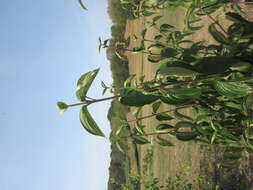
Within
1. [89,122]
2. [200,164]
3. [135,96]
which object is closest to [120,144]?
[89,122]

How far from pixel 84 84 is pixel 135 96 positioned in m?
0.24

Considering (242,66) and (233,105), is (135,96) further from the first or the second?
(233,105)

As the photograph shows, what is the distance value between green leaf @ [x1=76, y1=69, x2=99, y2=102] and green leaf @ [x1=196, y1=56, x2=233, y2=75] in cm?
39

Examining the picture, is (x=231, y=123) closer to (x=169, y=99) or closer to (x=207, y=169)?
(x=169, y=99)

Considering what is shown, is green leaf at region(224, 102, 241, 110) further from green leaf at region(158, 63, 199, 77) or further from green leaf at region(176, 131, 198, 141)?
green leaf at region(158, 63, 199, 77)

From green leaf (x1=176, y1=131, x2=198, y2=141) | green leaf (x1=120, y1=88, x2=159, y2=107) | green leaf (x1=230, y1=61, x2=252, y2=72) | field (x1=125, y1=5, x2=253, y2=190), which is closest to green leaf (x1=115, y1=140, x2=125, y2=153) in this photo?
green leaf (x1=176, y1=131, x2=198, y2=141)

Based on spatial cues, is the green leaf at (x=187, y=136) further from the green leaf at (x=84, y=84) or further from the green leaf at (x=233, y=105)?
the green leaf at (x=84, y=84)

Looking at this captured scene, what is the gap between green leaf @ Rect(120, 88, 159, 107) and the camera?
0.96m

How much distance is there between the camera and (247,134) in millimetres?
1327

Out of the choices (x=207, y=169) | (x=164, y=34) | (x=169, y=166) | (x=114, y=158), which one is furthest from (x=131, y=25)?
(x=164, y=34)

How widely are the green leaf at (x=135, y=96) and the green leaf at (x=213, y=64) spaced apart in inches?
7.9

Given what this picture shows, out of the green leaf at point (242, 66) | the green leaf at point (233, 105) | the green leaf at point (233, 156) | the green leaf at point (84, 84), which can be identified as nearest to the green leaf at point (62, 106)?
the green leaf at point (84, 84)

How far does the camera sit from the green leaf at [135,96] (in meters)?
0.96

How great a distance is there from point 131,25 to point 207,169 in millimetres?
20375
